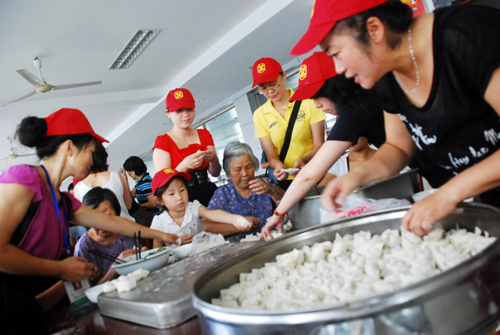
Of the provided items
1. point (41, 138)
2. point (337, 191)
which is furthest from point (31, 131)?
point (337, 191)

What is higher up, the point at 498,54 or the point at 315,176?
the point at 498,54

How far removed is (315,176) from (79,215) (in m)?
1.24

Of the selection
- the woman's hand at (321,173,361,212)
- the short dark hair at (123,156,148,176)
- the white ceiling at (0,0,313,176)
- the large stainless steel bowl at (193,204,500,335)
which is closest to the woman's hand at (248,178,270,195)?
the woman's hand at (321,173,361,212)

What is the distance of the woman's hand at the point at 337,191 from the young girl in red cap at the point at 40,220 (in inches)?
38.6

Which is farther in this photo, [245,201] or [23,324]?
[245,201]

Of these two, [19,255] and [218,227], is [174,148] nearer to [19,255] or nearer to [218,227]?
[218,227]

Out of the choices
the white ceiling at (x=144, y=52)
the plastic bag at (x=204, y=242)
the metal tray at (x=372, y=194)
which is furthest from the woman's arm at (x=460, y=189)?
the white ceiling at (x=144, y=52)

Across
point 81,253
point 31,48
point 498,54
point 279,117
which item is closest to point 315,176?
point 498,54

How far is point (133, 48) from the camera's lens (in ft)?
15.8

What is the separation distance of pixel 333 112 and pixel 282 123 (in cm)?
86

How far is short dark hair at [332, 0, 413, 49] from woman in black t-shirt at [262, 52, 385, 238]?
637 millimetres

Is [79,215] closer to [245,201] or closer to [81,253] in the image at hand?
[81,253]

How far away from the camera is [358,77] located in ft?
2.90

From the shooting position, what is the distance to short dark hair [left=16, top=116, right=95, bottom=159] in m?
1.43
